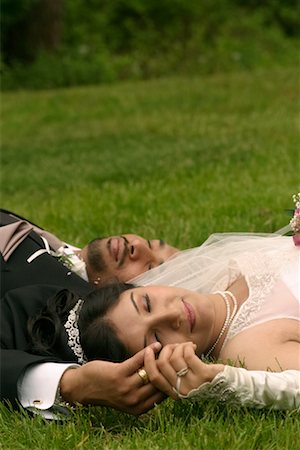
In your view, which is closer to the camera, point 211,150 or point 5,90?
point 211,150

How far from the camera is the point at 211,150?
9.58 meters

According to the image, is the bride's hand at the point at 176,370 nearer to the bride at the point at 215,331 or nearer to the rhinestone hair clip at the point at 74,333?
the bride at the point at 215,331

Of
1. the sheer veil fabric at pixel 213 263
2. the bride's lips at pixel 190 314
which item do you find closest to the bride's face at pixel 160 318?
the bride's lips at pixel 190 314

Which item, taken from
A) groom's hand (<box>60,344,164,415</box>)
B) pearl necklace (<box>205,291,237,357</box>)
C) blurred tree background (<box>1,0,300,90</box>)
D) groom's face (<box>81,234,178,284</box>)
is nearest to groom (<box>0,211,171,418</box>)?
groom's hand (<box>60,344,164,415</box>)

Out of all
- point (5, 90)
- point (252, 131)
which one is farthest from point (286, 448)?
point (5, 90)

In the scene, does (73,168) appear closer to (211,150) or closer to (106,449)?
(211,150)

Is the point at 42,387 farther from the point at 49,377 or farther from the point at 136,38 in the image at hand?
the point at 136,38

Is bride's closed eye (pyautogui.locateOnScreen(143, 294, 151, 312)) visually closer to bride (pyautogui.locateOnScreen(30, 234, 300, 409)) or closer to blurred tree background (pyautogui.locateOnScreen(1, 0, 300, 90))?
bride (pyautogui.locateOnScreen(30, 234, 300, 409))

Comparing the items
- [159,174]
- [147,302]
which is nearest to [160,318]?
[147,302]

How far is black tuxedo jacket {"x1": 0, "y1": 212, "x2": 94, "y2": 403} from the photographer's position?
381cm

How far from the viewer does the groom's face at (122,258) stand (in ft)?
17.0

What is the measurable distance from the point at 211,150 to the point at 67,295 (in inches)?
213

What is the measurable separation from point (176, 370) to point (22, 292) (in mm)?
1159

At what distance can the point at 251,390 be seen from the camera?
137 inches
